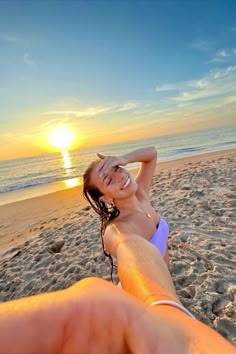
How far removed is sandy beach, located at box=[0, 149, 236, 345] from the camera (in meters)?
2.83

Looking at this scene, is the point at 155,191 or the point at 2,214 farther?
the point at 2,214

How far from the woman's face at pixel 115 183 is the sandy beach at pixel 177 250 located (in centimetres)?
137

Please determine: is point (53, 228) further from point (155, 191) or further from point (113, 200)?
point (113, 200)

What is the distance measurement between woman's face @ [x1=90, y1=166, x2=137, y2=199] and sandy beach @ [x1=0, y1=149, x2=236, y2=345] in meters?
1.37

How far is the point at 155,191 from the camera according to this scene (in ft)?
25.6

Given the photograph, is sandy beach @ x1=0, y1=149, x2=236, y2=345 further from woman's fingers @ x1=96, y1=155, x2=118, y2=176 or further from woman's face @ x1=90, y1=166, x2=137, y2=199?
woman's fingers @ x1=96, y1=155, x2=118, y2=176

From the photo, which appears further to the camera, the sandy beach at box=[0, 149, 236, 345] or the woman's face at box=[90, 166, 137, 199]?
the sandy beach at box=[0, 149, 236, 345]

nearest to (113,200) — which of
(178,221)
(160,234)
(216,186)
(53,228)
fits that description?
(160,234)

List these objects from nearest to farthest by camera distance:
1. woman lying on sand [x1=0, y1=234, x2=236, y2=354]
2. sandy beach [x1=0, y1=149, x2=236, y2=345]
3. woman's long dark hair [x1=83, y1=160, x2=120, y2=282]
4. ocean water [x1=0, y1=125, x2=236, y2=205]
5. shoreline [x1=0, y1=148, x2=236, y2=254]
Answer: woman lying on sand [x1=0, y1=234, x2=236, y2=354], woman's long dark hair [x1=83, y1=160, x2=120, y2=282], sandy beach [x1=0, y1=149, x2=236, y2=345], shoreline [x1=0, y1=148, x2=236, y2=254], ocean water [x1=0, y1=125, x2=236, y2=205]

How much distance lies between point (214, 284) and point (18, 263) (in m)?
3.40

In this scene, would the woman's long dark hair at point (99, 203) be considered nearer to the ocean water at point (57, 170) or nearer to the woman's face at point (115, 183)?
the woman's face at point (115, 183)

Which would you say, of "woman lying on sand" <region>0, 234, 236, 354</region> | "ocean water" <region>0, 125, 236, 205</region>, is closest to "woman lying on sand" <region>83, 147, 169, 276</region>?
"woman lying on sand" <region>0, 234, 236, 354</region>

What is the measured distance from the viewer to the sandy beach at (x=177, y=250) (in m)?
2.83

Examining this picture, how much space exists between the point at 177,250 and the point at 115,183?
1.96m
